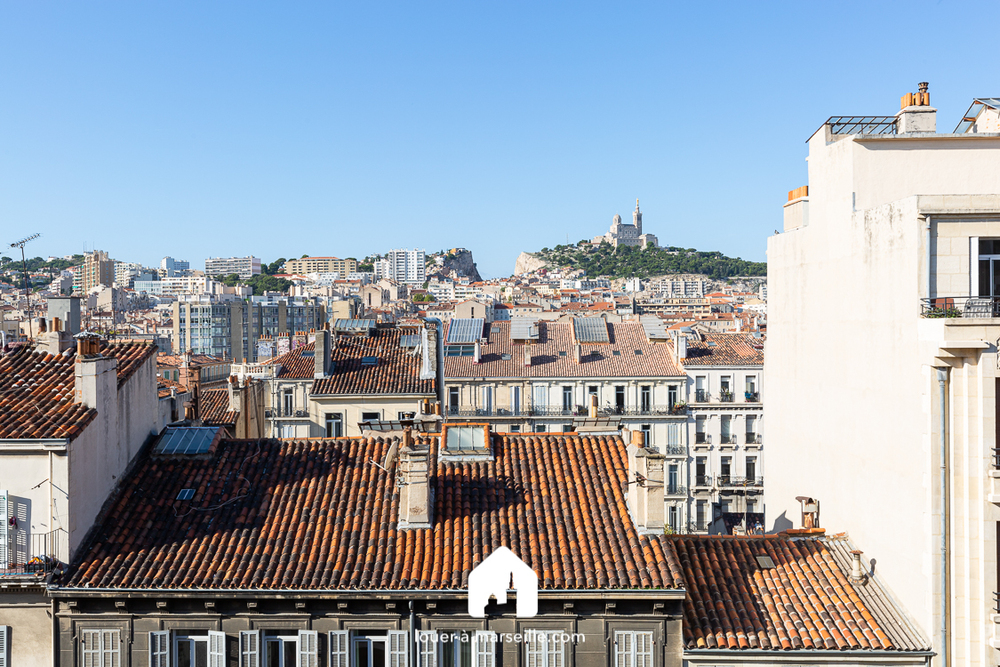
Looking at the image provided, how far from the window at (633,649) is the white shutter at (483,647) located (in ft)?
7.24

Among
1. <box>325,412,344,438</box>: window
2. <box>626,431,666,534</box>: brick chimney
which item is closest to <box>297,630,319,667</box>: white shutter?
<box>626,431,666,534</box>: brick chimney

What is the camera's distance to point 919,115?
1784cm

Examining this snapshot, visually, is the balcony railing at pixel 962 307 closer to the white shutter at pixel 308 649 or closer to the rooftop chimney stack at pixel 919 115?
the rooftop chimney stack at pixel 919 115

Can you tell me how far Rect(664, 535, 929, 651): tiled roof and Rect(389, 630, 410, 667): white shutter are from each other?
16.5 feet

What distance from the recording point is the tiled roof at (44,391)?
15.8m

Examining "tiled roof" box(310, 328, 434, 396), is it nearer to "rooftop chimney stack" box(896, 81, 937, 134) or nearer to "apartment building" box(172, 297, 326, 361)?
"rooftop chimney stack" box(896, 81, 937, 134)

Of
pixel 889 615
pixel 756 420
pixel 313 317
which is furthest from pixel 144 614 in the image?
pixel 313 317

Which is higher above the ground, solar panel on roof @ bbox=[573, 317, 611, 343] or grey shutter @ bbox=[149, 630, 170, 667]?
solar panel on roof @ bbox=[573, 317, 611, 343]

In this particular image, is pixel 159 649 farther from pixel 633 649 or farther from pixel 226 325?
pixel 226 325

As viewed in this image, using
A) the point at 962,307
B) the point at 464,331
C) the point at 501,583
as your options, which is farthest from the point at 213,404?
the point at 962,307

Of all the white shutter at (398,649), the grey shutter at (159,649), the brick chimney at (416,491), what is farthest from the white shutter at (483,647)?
the grey shutter at (159,649)

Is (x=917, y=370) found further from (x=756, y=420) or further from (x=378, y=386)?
(x=756, y=420)

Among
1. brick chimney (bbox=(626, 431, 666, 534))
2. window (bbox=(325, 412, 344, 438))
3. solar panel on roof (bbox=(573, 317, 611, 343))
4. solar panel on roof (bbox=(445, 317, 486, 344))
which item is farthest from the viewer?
solar panel on roof (bbox=(573, 317, 611, 343))

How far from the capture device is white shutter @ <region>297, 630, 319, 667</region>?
1495 centimetres
